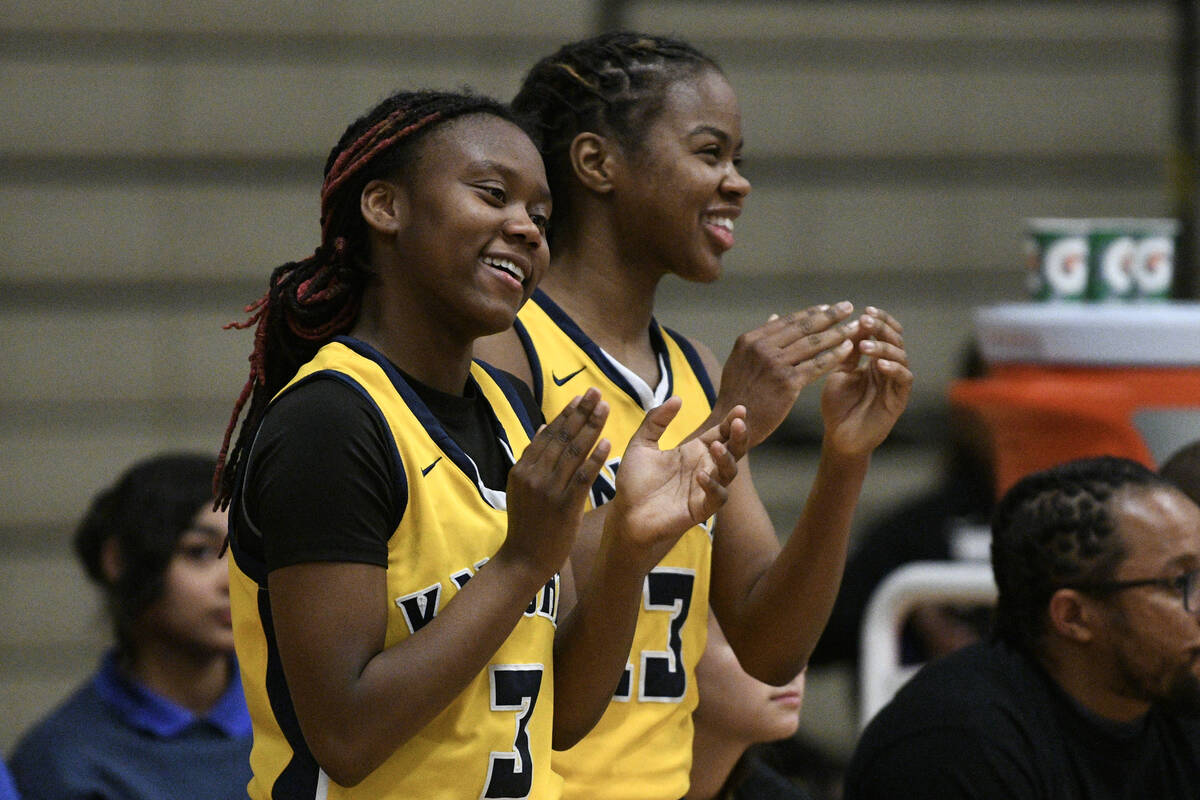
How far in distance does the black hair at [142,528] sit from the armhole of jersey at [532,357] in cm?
121

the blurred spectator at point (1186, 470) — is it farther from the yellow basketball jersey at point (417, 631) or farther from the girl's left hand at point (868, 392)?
the yellow basketball jersey at point (417, 631)

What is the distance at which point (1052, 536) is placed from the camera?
282cm

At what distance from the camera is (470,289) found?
71.9 inches

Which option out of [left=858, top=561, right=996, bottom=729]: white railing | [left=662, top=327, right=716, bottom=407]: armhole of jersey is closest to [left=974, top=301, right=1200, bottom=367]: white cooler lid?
[left=858, top=561, right=996, bottom=729]: white railing

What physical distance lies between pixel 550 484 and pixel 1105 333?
2308mm

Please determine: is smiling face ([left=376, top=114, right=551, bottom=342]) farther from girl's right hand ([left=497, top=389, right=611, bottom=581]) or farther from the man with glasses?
the man with glasses

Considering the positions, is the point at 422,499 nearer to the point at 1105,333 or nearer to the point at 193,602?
the point at 193,602

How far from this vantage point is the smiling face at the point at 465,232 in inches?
71.9

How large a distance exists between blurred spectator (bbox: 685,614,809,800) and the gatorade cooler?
3.55 ft

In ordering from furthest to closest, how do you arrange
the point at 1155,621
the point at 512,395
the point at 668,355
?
the point at 1155,621
the point at 668,355
the point at 512,395

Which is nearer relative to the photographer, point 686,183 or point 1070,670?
point 686,183

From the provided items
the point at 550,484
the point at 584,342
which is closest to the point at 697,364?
the point at 584,342

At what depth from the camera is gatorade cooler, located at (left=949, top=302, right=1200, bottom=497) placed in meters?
3.62

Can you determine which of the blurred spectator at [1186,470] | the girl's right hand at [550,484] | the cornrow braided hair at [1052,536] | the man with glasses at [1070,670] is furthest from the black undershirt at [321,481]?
the blurred spectator at [1186,470]
